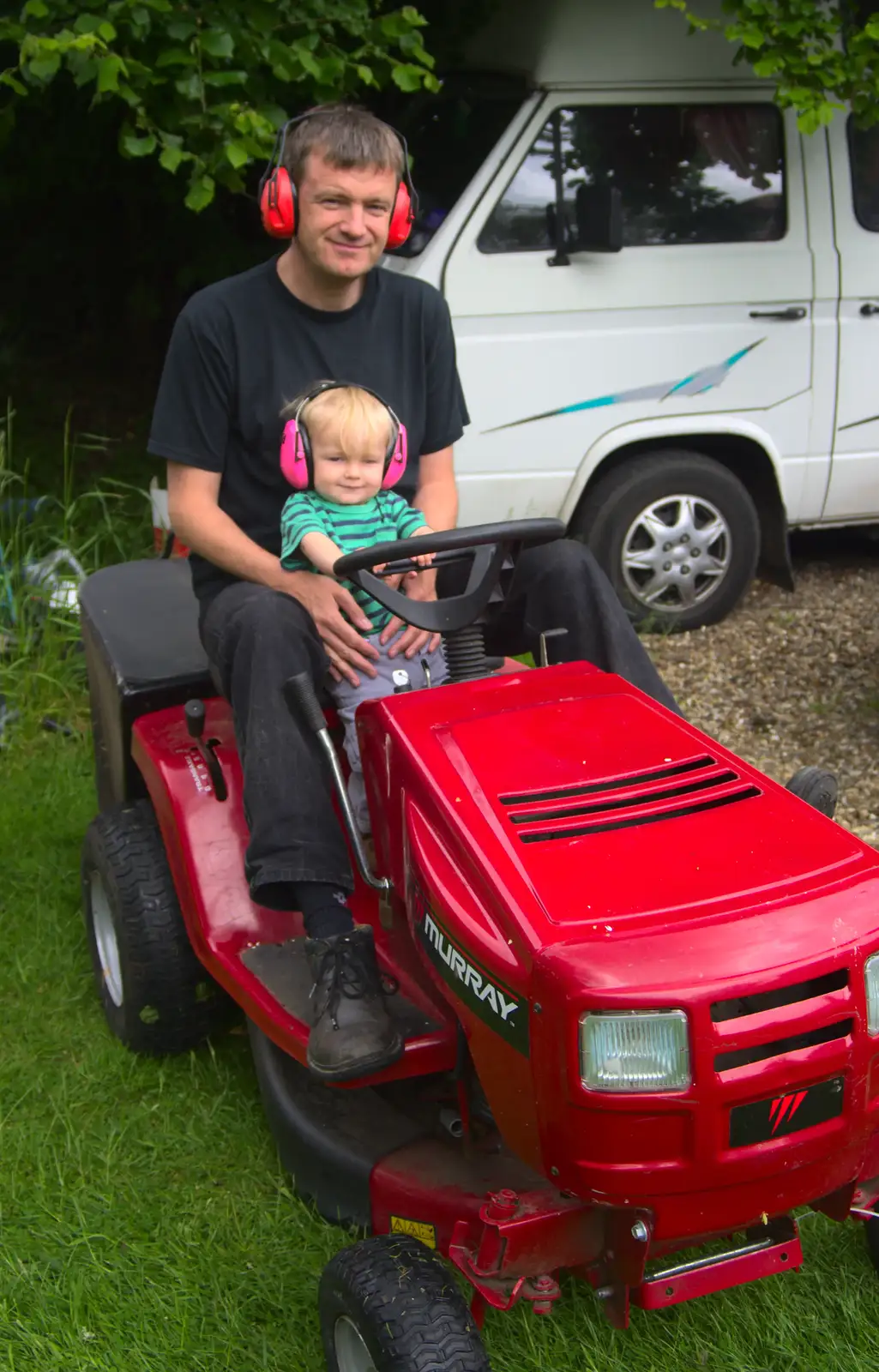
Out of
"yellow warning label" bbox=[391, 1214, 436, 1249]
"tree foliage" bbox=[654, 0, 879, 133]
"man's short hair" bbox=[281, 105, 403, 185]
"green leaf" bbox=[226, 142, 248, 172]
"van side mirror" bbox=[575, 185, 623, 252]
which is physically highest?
"tree foliage" bbox=[654, 0, 879, 133]

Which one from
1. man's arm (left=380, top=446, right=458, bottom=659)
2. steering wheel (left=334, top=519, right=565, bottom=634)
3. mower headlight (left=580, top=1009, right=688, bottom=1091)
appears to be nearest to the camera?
mower headlight (left=580, top=1009, right=688, bottom=1091)

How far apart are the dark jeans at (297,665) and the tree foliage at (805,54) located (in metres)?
2.56

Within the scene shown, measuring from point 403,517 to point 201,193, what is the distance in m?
2.02

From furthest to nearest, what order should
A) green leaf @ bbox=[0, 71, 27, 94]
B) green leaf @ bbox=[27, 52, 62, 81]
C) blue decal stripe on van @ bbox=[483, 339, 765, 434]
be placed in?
blue decal stripe on van @ bbox=[483, 339, 765, 434] < green leaf @ bbox=[0, 71, 27, 94] < green leaf @ bbox=[27, 52, 62, 81]

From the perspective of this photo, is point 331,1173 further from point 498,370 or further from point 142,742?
point 498,370

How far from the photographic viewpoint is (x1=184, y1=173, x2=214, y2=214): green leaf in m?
4.19

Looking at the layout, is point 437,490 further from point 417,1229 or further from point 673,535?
point 673,535

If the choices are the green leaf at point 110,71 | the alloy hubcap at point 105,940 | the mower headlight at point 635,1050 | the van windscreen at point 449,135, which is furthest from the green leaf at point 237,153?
the mower headlight at point 635,1050

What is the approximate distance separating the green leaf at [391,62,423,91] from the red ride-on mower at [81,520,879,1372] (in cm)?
237

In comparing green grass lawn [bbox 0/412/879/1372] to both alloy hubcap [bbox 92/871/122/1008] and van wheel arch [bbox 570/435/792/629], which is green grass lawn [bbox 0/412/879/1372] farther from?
van wheel arch [bbox 570/435/792/629]

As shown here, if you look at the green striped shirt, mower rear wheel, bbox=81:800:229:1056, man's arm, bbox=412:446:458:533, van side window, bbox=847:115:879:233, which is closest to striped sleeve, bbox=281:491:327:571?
the green striped shirt

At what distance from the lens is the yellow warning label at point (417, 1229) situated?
6.75 ft

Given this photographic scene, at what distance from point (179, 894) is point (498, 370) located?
2.71 meters

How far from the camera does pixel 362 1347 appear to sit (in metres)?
1.97
